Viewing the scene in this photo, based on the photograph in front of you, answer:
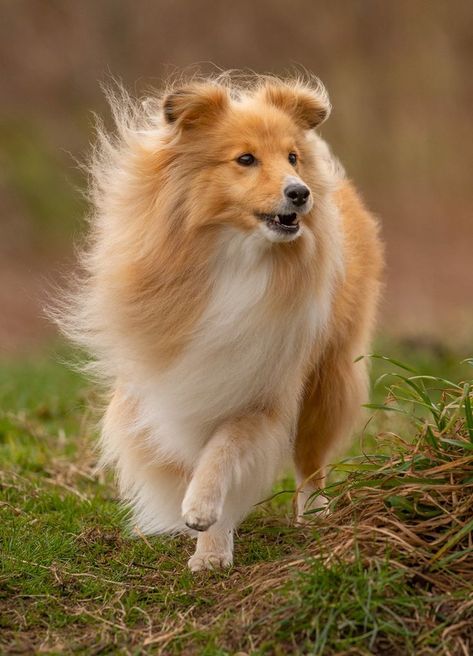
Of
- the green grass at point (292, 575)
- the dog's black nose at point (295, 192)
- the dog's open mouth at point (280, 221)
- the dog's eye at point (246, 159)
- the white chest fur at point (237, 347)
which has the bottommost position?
the green grass at point (292, 575)

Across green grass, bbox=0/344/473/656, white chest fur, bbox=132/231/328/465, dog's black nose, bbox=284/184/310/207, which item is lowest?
green grass, bbox=0/344/473/656

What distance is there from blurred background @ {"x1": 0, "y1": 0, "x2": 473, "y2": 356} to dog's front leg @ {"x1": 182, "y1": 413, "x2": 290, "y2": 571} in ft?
39.9

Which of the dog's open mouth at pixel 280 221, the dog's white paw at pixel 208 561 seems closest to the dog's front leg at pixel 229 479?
the dog's white paw at pixel 208 561

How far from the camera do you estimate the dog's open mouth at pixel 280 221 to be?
175 inches

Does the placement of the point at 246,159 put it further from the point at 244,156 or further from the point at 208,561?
the point at 208,561

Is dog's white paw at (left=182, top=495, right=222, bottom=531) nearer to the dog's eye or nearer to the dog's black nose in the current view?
the dog's black nose

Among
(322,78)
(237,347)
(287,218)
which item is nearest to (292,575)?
(237,347)

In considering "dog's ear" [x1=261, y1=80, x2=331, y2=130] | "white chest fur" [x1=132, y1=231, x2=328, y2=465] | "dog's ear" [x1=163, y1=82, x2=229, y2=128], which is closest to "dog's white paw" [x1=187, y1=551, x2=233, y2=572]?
"white chest fur" [x1=132, y1=231, x2=328, y2=465]

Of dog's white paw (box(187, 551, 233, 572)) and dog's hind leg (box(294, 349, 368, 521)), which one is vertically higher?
dog's hind leg (box(294, 349, 368, 521))

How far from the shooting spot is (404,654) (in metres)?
3.57

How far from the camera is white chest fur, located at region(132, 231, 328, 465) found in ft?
15.1

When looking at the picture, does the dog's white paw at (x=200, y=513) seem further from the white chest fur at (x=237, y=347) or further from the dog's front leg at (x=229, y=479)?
the white chest fur at (x=237, y=347)

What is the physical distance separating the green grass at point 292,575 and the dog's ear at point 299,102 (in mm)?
1361

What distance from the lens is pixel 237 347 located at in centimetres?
463
